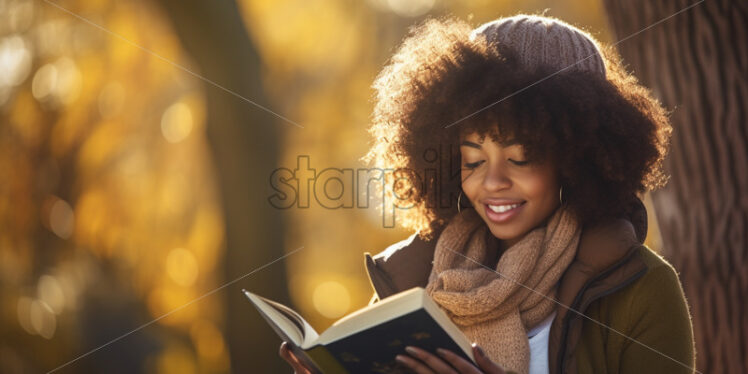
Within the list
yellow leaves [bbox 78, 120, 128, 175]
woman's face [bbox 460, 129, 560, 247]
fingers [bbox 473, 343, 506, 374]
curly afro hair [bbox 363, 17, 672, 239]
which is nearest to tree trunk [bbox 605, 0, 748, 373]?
curly afro hair [bbox 363, 17, 672, 239]

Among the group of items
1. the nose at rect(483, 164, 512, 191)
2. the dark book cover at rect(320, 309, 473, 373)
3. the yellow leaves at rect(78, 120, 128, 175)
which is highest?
the yellow leaves at rect(78, 120, 128, 175)

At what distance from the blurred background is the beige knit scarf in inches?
123

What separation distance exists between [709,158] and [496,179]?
3.95ft

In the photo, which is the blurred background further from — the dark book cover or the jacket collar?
the dark book cover

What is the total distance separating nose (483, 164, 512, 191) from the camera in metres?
1.97

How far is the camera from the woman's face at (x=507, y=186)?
1.99 m

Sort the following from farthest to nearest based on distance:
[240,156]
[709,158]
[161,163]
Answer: [161,163]
[240,156]
[709,158]

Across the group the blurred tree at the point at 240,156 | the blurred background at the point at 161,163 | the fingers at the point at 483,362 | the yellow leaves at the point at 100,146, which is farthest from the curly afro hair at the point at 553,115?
the yellow leaves at the point at 100,146

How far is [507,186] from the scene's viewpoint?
6.48 feet

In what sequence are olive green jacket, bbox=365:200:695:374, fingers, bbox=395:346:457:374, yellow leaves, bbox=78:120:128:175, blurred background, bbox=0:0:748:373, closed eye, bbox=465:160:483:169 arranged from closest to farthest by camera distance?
fingers, bbox=395:346:457:374, olive green jacket, bbox=365:200:695:374, closed eye, bbox=465:160:483:169, blurred background, bbox=0:0:748:373, yellow leaves, bbox=78:120:128:175

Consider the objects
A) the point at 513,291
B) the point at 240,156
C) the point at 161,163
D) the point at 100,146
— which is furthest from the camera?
the point at 161,163

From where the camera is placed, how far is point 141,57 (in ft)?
19.7

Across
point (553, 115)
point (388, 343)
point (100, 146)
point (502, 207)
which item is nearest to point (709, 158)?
point (553, 115)

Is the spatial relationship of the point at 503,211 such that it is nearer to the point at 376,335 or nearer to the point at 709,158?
the point at 376,335
